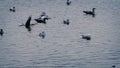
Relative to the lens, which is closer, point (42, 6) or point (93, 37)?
point (93, 37)

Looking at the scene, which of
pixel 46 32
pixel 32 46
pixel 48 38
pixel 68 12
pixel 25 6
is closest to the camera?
pixel 32 46

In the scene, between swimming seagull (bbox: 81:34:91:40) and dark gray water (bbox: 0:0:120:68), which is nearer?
dark gray water (bbox: 0:0:120:68)

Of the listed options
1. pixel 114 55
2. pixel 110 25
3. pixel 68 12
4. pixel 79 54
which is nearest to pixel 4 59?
pixel 79 54

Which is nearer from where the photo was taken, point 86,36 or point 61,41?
point 61,41

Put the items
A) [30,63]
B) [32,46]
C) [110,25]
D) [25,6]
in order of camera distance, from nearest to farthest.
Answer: [30,63] → [32,46] → [110,25] → [25,6]

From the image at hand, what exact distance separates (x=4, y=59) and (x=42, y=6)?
3873 centimetres

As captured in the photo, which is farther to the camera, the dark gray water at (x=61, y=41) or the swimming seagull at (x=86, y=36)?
the swimming seagull at (x=86, y=36)

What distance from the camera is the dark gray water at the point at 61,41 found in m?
37.3

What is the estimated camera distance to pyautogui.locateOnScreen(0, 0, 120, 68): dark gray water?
123 ft

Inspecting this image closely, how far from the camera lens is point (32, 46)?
42719 millimetres

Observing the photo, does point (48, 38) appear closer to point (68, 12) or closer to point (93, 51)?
point (93, 51)

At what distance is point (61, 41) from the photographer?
44.9m

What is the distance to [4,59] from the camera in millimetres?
37969

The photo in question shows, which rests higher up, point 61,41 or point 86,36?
point 86,36
